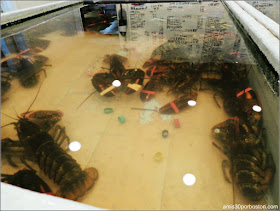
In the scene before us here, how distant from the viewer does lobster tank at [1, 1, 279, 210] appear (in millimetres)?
979

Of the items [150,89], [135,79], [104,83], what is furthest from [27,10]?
[150,89]

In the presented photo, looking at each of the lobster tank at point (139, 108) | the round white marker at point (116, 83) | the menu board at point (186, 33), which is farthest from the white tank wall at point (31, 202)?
the menu board at point (186, 33)

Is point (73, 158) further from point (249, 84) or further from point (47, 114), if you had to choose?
point (249, 84)

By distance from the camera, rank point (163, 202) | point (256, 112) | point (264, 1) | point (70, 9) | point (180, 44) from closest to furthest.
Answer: point (163, 202), point (256, 112), point (180, 44), point (264, 1), point (70, 9)

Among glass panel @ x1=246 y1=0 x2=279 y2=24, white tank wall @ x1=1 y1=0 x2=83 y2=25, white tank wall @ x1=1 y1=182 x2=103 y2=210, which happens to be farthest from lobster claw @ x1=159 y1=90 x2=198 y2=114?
white tank wall @ x1=1 y1=0 x2=83 y2=25

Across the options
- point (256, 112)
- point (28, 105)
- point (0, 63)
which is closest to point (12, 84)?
point (28, 105)

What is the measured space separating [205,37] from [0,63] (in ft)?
9.80

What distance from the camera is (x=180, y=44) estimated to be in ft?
8.87

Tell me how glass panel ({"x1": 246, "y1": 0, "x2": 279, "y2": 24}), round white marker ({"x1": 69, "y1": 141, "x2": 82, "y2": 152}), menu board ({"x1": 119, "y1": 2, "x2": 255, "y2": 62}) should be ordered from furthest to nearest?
glass panel ({"x1": 246, "y1": 0, "x2": 279, "y2": 24})
menu board ({"x1": 119, "y1": 2, "x2": 255, "y2": 62})
round white marker ({"x1": 69, "y1": 141, "x2": 82, "y2": 152})

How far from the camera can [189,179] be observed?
101 cm

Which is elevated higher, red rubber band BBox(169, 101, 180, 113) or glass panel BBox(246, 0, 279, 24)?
glass panel BBox(246, 0, 279, 24)

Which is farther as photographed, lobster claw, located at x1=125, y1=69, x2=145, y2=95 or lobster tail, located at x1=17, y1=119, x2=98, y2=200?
lobster claw, located at x1=125, y1=69, x2=145, y2=95

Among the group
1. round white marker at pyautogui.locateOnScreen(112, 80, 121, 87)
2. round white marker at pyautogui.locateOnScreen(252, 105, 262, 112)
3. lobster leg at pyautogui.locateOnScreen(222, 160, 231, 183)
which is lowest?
lobster leg at pyautogui.locateOnScreen(222, 160, 231, 183)

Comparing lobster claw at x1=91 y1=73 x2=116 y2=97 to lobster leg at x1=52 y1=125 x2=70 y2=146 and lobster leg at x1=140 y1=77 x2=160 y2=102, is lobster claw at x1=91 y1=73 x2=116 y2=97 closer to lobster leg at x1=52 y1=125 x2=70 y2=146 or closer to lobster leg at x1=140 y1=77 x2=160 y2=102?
lobster leg at x1=140 y1=77 x2=160 y2=102
